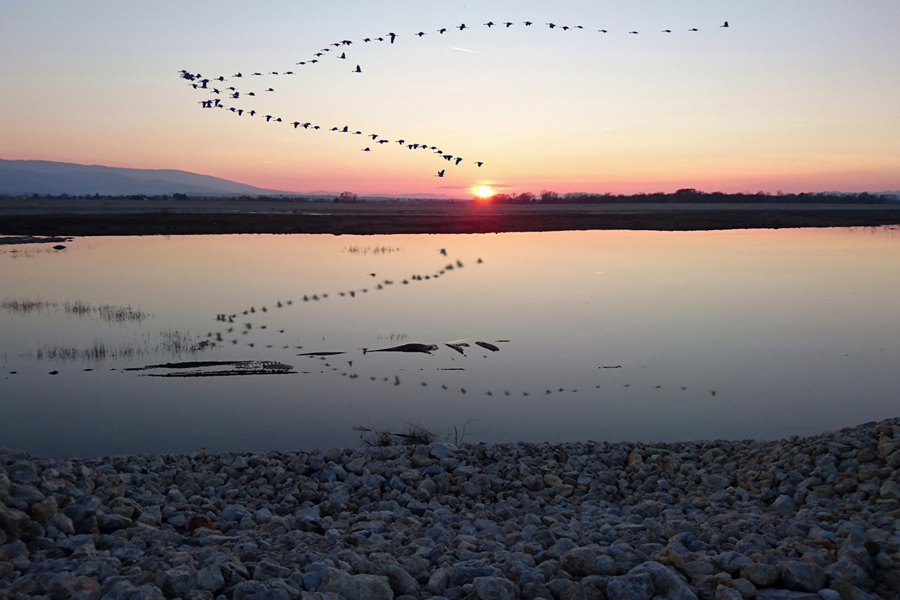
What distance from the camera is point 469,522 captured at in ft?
22.2

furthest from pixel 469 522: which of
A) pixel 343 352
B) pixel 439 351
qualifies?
pixel 343 352

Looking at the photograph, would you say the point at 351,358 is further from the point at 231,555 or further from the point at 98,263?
the point at 98,263

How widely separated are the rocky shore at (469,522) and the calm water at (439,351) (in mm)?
1872

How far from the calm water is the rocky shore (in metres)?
1.87

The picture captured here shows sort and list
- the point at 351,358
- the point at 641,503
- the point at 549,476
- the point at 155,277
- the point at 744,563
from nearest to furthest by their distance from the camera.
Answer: the point at 744,563 → the point at 641,503 → the point at 549,476 → the point at 351,358 → the point at 155,277

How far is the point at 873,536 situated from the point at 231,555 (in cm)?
495

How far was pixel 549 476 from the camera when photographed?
27.0ft

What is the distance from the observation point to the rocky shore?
4930 millimetres

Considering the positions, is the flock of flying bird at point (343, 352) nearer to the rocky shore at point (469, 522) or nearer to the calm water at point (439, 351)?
the calm water at point (439, 351)

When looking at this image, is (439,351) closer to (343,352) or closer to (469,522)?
(343,352)

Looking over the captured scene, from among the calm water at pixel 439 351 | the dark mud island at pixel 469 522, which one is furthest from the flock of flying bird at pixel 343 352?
the dark mud island at pixel 469 522

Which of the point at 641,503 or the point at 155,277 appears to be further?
the point at 155,277

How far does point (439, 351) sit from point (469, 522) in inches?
340

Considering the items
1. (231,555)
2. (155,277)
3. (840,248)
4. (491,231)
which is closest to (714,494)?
(231,555)
